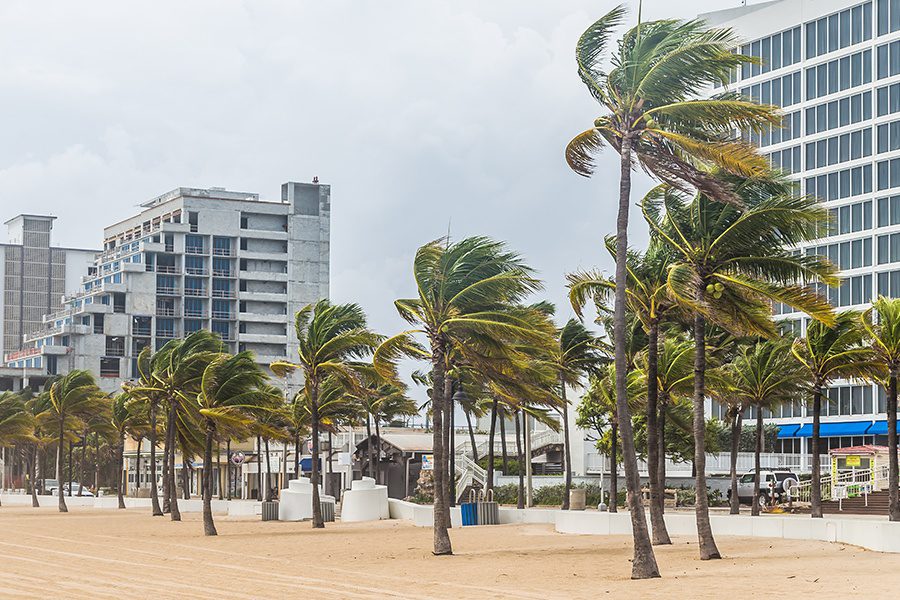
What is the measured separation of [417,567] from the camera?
28859mm

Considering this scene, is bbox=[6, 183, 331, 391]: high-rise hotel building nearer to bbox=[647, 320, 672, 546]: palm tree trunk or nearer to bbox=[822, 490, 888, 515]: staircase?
bbox=[822, 490, 888, 515]: staircase

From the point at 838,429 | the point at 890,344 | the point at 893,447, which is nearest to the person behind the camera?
the point at 890,344

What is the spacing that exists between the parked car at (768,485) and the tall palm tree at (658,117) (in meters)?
30.0

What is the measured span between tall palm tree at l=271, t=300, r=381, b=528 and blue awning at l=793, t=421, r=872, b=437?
49.3 meters

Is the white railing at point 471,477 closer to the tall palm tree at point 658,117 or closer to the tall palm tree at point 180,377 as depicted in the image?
the tall palm tree at point 180,377

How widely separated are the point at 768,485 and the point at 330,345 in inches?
899

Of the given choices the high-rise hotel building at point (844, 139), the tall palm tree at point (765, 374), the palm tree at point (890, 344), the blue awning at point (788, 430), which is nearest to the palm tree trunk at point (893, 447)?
the palm tree at point (890, 344)

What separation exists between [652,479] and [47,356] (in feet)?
393

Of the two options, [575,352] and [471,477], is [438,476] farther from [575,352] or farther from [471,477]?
[471,477]

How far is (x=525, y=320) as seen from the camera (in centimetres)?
3306

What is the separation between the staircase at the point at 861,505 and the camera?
47.7 m

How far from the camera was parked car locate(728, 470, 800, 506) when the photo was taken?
5441 cm

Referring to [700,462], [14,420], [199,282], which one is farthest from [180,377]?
[199,282]

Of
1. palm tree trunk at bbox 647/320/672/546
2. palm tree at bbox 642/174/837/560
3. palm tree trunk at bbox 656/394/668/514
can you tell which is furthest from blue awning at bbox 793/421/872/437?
palm tree at bbox 642/174/837/560
